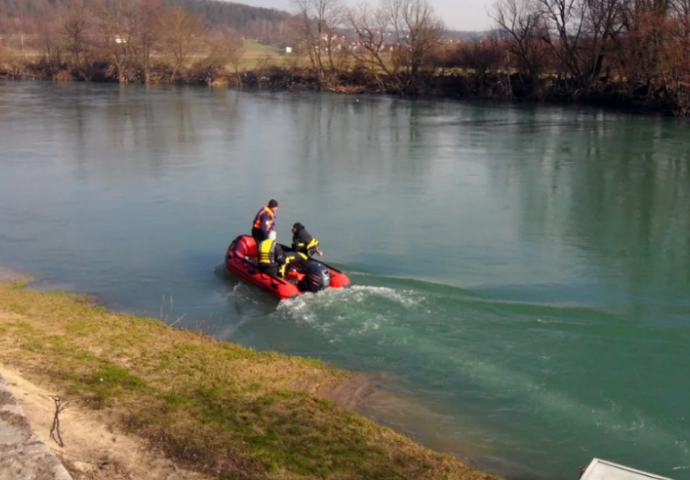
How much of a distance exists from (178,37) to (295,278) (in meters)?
51.1

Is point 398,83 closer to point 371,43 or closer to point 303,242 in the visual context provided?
point 371,43

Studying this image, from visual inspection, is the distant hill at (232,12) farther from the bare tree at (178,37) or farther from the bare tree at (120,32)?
the bare tree at (178,37)

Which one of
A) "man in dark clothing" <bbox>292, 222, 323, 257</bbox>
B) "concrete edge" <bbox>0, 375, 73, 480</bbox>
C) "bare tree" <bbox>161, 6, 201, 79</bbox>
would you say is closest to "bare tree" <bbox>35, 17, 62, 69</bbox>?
"bare tree" <bbox>161, 6, 201, 79</bbox>

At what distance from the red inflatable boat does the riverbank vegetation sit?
27873mm

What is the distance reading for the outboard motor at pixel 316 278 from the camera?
422 inches

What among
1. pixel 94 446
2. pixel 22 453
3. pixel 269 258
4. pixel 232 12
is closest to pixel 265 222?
pixel 269 258

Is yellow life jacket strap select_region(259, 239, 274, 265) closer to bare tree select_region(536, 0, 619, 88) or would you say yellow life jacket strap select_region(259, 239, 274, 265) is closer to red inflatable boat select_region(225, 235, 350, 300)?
red inflatable boat select_region(225, 235, 350, 300)

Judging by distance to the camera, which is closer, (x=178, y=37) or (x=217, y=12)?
(x=178, y=37)

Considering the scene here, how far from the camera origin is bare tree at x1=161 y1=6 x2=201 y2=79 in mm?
57469

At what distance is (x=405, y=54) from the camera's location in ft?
162

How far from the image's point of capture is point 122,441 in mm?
5531

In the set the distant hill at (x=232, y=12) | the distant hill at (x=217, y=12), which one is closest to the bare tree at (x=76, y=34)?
the distant hill at (x=217, y=12)

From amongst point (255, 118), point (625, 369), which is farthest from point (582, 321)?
point (255, 118)

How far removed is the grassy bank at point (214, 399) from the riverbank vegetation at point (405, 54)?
31.0 meters
